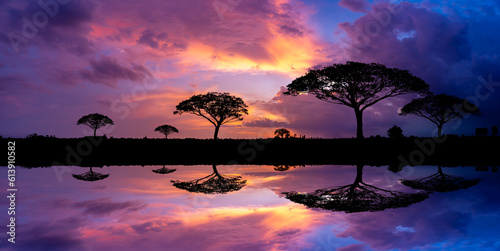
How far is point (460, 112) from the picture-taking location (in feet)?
224

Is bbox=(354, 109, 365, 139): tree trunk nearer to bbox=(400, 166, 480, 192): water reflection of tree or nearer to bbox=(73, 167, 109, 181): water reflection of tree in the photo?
bbox=(400, 166, 480, 192): water reflection of tree

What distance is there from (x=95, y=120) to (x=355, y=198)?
8459 cm

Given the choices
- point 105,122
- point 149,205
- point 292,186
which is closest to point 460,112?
point 292,186

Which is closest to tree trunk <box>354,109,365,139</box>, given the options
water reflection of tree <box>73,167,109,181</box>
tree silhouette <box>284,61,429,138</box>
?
tree silhouette <box>284,61,429,138</box>

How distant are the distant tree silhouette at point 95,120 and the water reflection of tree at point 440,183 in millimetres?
82471

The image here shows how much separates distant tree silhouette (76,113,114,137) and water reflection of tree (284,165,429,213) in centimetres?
8181

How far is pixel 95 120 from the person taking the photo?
273ft

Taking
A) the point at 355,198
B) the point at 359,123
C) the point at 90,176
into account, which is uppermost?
the point at 359,123

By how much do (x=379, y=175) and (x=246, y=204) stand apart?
30.4ft

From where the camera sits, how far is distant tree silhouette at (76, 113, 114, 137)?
268 feet

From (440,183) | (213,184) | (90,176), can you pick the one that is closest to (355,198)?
(440,183)

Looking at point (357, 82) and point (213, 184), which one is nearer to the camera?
point (213, 184)

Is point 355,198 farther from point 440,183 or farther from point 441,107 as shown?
point 441,107

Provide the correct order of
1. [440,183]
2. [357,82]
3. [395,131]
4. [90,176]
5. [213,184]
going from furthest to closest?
[395,131]
[357,82]
[90,176]
[213,184]
[440,183]
